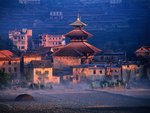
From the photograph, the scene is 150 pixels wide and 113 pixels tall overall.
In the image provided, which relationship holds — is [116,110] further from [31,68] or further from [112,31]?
[112,31]

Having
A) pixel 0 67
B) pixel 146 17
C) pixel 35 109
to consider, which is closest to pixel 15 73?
pixel 0 67

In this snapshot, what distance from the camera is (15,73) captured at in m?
18.8

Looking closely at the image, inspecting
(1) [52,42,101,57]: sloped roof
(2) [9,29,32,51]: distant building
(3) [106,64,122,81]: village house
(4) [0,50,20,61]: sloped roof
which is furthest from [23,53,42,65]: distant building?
(2) [9,29,32,51]: distant building

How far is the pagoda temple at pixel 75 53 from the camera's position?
19.3m

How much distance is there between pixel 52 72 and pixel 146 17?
11.3m

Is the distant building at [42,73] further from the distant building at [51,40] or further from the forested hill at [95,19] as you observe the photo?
the distant building at [51,40]

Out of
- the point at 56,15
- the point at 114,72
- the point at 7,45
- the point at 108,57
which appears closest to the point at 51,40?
the point at 7,45

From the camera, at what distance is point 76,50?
19.6m

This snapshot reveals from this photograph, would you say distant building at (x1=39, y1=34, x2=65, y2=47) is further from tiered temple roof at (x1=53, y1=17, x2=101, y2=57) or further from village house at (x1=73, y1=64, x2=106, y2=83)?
village house at (x1=73, y1=64, x2=106, y2=83)

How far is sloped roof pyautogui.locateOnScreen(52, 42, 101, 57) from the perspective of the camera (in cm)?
1933

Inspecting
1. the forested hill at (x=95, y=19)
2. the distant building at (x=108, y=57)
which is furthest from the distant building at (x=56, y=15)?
the distant building at (x=108, y=57)

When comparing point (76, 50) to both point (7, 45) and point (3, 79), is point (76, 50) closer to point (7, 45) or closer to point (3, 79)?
point (3, 79)

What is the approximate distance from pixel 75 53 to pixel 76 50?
0.78 ft

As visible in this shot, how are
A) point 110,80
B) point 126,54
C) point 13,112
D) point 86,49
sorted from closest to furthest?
point 13,112, point 110,80, point 86,49, point 126,54
